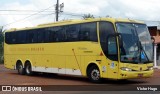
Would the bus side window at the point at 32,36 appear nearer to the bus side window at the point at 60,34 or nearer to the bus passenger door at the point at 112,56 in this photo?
A: the bus side window at the point at 60,34

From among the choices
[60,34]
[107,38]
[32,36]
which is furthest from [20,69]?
[107,38]

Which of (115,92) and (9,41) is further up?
(9,41)

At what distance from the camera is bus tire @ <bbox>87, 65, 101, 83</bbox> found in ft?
65.8

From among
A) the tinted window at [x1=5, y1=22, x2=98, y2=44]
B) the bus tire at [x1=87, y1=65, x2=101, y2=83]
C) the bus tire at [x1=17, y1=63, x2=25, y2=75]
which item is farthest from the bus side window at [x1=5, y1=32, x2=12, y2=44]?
the bus tire at [x1=87, y1=65, x2=101, y2=83]

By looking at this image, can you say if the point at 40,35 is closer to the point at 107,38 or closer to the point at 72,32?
the point at 72,32

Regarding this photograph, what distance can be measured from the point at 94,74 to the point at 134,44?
2690mm

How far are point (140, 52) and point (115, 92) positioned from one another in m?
4.06

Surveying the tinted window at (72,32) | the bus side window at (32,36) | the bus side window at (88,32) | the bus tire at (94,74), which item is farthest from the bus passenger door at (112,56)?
the bus side window at (32,36)

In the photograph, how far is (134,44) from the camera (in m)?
19.3

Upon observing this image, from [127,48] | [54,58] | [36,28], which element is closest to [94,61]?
[127,48]

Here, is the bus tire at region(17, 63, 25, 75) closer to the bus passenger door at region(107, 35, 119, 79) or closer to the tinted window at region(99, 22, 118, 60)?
the tinted window at region(99, 22, 118, 60)

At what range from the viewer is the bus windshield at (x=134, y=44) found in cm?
1889

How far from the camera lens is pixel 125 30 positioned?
63.8ft

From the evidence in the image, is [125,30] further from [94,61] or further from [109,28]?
[94,61]
